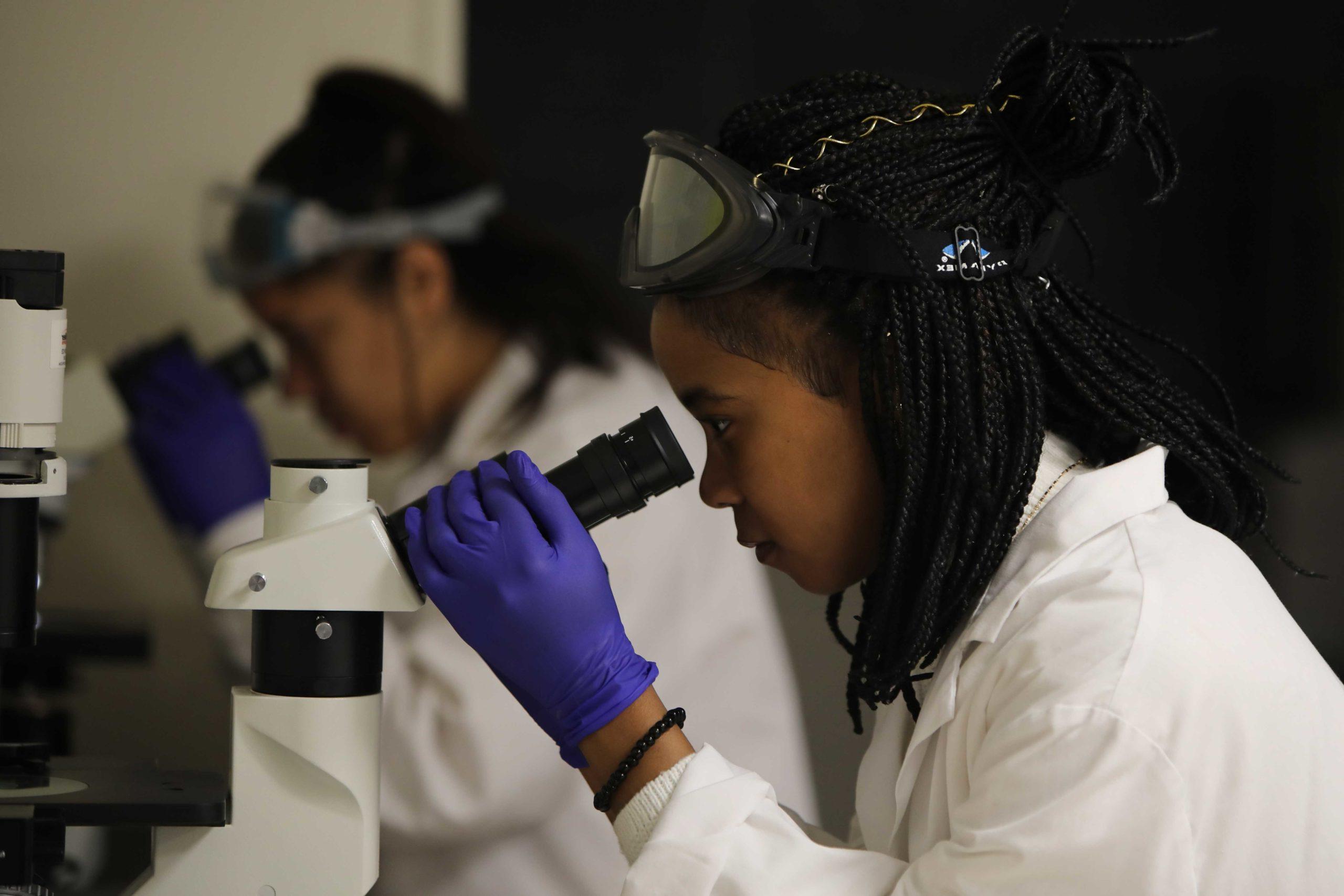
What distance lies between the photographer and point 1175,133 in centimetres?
144

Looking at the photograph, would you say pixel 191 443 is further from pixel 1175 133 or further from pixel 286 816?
pixel 1175 133

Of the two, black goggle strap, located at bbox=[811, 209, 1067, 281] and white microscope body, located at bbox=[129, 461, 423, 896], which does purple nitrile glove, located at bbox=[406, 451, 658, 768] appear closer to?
white microscope body, located at bbox=[129, 461, 423, 896]

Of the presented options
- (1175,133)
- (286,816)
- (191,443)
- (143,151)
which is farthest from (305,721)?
(1175,133)

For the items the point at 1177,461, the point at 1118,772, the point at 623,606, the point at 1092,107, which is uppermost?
the point at 1092,107

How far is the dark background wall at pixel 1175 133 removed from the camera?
142cm

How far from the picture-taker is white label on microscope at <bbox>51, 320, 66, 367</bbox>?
806mm

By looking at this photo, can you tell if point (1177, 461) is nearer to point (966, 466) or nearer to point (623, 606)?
point (966, 466)

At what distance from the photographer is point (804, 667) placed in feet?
5.12

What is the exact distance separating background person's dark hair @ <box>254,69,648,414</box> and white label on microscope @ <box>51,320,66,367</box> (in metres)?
0.63

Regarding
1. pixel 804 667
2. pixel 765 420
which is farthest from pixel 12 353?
pixel 804 667

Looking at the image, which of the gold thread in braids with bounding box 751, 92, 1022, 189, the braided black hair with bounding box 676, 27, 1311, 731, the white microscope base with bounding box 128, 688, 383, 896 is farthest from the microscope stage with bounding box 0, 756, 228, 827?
the gold thread in braids with bounding box 751, 92, 1022, 189

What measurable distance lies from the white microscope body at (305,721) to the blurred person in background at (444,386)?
1.60ft

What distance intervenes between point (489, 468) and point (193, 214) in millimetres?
808

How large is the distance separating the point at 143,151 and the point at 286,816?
982mm
